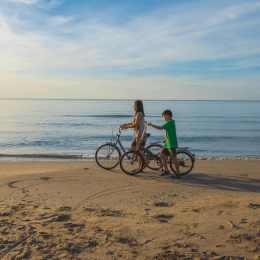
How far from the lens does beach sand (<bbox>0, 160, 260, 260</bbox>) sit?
9.87ft

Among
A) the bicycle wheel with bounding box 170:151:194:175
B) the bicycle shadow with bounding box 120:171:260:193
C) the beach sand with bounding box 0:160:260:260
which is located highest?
the bicycle wheel with bounding box 170:151:194:175

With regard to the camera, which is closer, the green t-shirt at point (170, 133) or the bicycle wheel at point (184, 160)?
the green t-shirt at point (170, 133)

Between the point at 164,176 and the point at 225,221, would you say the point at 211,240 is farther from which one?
the point at 164,176

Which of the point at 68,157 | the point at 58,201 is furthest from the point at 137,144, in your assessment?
the point at 68,157

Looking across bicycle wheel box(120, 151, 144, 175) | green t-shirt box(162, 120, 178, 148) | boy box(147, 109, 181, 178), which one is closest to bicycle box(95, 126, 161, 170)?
bicycle wheel box(120, 151, 144, 175)

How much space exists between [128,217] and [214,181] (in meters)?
3.42

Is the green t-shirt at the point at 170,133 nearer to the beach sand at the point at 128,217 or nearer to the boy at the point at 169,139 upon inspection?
the boy at the point at 169,139

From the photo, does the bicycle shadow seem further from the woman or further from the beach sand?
the woman

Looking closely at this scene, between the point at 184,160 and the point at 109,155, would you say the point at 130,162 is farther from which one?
the point at 184,160

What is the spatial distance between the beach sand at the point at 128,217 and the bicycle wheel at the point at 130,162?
32 centimetres

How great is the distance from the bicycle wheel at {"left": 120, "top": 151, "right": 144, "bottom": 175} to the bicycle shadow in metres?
0.21

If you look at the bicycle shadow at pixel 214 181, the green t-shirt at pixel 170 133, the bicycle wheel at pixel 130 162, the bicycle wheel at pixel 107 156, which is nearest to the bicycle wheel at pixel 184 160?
the bicycle shadow at pixel 214 181

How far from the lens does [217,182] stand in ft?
21.1

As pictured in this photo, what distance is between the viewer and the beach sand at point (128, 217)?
118 inches
